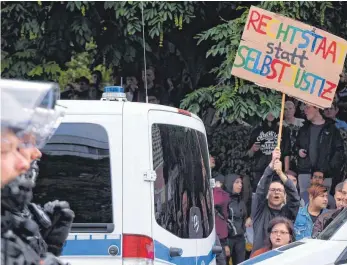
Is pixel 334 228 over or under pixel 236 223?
under

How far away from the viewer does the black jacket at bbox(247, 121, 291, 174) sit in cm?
1212

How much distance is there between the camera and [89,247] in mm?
6809

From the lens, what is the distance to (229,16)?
41.4 feet

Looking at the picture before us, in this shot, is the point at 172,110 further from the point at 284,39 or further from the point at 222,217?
the point at 222,217

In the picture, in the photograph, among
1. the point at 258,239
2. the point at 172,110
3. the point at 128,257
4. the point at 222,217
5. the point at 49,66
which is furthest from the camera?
the point at 49,66

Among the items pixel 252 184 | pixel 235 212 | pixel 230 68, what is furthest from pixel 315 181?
pixel 230 68

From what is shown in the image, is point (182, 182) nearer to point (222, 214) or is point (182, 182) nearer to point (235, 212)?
point (222, 214)

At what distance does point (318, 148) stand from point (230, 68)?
1.43m

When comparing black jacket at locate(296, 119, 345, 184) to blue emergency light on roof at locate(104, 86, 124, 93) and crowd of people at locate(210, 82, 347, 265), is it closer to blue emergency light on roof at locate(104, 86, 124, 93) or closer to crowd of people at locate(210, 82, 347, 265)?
crowd of people at locate(210, 82, 347, 265)

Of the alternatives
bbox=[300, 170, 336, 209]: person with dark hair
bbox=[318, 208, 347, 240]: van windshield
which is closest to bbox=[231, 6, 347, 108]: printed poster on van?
bbox=[300, 170, 336, 209]: person with dark hair

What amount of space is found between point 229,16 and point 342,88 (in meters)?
1.61

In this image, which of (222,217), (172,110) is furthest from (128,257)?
(222,217)

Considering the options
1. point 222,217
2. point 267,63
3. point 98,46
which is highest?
point 98,46

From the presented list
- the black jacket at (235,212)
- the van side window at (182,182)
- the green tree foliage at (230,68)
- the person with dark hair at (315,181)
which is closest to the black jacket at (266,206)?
the person with dark hair at (315,181)
